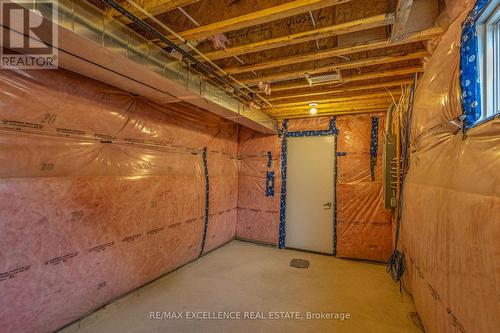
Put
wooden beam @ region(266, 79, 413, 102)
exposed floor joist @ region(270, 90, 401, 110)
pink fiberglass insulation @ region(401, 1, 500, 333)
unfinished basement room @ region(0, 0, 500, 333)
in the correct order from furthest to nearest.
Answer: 1. exposed floor joist @ region(270, 90, 401, 110)
2. wooden beam @ region(266, 79, 413, 102)
3. unfinished basement room @ region(0, 0, 500, 333)
4. pink fiberglass insulation @ region(401, 1, 500, 333)

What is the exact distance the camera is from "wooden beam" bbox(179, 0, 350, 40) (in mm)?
1575

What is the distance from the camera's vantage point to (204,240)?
13.2 ft

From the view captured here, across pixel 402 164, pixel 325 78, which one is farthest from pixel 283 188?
pixel 325 78

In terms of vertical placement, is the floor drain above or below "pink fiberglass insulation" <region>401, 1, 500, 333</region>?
below

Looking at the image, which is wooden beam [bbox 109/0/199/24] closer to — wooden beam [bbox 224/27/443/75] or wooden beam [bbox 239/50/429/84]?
wooden beam [bbox 224/27/443/75]

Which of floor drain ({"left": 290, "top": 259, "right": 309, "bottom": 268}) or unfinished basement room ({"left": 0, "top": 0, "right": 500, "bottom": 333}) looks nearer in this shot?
unfinished basement room ({"left": 0, "top": 0, "right": 500, "bottom": 333})

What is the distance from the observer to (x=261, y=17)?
1714 millimetres

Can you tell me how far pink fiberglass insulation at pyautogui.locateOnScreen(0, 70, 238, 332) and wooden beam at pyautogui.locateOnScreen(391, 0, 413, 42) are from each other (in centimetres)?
264

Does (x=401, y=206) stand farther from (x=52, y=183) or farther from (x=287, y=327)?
(x=52, y=183)

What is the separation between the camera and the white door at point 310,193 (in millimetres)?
4449

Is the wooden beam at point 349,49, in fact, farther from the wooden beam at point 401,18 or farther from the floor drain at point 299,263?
the floor drain at point 299,263

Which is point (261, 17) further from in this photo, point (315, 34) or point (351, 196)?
point (351, 196)

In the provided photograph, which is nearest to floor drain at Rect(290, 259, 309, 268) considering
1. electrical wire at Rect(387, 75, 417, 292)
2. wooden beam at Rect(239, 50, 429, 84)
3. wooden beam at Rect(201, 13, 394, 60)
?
electrical wire at Rect(387, 75, 417, 292)

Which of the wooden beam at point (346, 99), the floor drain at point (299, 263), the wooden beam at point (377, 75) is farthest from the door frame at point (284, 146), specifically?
the wooden beam at point (377, 75)
